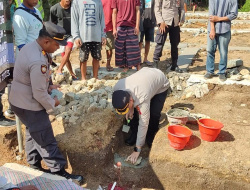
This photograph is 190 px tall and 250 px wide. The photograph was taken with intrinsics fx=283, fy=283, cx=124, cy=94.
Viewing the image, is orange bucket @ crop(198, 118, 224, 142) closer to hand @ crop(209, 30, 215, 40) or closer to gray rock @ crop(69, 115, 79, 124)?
gray rock @ crop(69, 115, 79, 124)

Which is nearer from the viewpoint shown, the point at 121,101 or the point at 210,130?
the point at 121,101

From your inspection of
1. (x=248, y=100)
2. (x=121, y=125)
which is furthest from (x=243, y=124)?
(x=121, y=125)

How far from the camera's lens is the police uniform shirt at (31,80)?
2777 millimetres

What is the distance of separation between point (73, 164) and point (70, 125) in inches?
24.1

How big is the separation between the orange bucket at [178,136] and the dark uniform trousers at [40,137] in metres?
1.35

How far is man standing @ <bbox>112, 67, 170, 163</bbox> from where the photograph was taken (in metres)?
3.20

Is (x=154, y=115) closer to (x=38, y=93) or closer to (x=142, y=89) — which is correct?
(x=142, y=89)

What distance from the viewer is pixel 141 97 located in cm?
339

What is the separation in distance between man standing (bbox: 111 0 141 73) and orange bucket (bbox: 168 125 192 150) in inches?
101

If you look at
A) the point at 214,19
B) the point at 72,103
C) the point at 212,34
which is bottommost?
the point at 72,103

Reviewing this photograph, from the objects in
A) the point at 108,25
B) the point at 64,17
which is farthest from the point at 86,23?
the point at 108,25

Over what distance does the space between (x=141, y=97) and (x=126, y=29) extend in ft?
9.21

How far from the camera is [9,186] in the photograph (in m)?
2.24

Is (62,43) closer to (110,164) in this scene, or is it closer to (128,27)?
(110,164)
